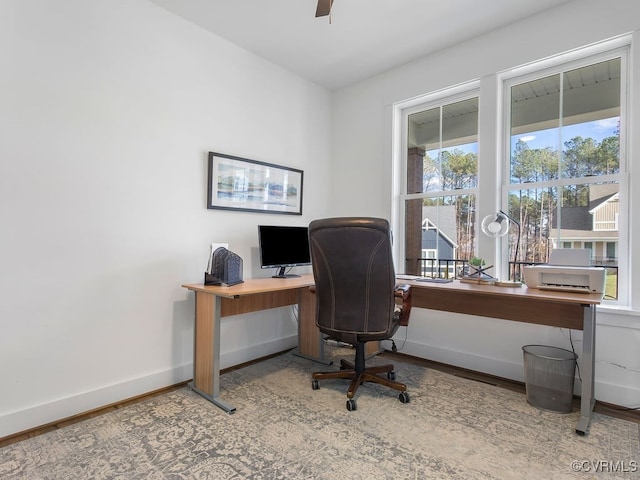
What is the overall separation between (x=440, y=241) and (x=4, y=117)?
3326 mm

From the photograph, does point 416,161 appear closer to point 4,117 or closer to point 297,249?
point 297,249

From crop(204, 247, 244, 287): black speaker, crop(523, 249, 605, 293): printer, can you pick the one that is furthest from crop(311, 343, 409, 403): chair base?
crop(523, 249, 605, 293): printer

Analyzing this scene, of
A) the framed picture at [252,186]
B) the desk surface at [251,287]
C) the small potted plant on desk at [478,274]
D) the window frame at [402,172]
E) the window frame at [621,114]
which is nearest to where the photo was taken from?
the desk surface at [251,287]

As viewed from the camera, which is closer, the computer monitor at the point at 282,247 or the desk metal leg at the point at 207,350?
the desk metal leg at the point at 207,350

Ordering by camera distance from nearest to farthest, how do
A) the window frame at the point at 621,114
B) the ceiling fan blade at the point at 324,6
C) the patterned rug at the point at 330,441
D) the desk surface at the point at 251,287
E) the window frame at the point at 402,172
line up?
the patterned rug at the point at 330,441
the ceiling fan blade at the point at 324,6
the desk surface at the point at 251,287
the window frame at the point at 621,114
the window frame at the point at 402,172

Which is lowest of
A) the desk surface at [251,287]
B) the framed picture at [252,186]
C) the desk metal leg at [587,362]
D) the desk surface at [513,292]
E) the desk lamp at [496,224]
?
the desk metal leg at [587,362]

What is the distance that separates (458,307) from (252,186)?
2.02 metres

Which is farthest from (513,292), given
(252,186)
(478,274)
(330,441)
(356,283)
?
(252,186)

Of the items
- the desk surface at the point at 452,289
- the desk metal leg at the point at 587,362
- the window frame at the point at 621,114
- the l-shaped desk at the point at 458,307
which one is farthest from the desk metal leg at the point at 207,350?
the window frame at the point at 621,114

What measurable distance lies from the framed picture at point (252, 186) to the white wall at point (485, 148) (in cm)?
67

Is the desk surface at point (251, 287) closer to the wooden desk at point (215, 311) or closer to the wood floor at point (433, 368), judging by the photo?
the wooden desk at point (215, 311)

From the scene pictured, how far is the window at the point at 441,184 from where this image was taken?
3139mm

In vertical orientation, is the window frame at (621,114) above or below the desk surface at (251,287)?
above

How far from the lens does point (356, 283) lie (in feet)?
7.08
